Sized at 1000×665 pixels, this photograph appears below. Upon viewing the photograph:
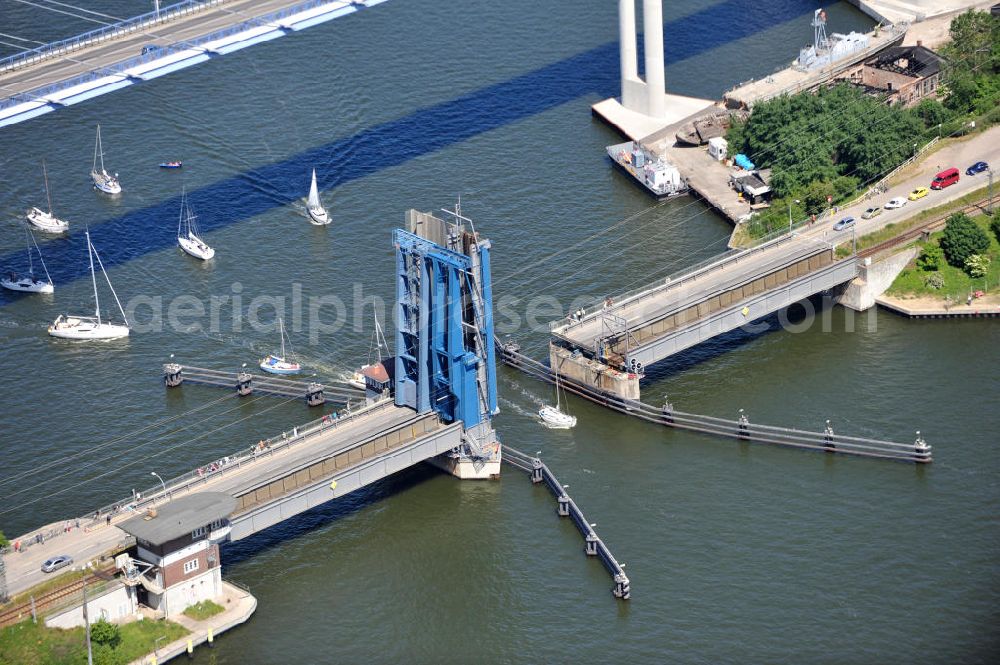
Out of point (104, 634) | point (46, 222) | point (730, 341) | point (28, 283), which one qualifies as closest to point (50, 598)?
point (104, 634)

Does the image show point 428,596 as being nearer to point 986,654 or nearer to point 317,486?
point 317,486

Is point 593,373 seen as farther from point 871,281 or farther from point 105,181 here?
point 105,181

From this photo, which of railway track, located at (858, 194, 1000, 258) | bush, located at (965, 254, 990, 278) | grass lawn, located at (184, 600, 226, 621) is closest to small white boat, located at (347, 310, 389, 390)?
grass lawn, located at (184, 600, 226, 621)

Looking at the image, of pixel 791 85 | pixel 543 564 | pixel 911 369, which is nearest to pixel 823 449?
pixel 911 369

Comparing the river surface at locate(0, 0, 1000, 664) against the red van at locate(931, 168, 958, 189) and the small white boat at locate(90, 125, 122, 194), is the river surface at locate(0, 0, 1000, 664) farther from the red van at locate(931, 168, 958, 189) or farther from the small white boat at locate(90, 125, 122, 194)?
the red van at locate(931, 168, 958, 189)

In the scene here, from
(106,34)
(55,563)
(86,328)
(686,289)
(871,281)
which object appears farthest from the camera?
(106,34)

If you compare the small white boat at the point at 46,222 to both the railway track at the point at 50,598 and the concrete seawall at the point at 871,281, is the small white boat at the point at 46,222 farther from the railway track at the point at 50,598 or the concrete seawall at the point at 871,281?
the concrete seawall at the point at 871,281

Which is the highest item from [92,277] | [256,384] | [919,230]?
[919,230]
